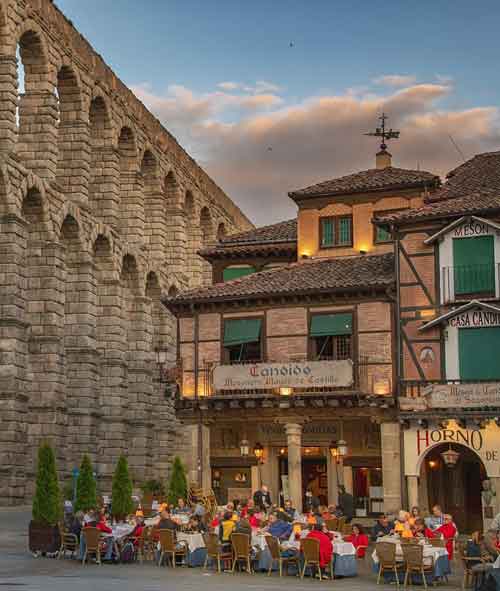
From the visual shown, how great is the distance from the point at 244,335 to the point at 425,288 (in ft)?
21.3

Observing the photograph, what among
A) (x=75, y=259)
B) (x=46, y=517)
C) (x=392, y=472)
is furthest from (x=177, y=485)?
(x=75, y=259)

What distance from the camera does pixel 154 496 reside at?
46812 mm

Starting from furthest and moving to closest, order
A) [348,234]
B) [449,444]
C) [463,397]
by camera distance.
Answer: [348,234]
[449,444]
[463,397]

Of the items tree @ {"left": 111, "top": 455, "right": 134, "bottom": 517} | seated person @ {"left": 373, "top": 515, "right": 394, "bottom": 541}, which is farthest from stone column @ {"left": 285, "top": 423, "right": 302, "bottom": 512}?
seated person @ {"left": 373, "top": 515, "right": 394, "bottom": 541}

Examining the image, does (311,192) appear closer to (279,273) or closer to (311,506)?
(279,273)

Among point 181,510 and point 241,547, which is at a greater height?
point 181,510

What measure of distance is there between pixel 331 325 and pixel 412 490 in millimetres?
6035

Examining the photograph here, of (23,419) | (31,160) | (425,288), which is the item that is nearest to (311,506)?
(425,288)

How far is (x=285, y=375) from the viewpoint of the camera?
36.6m

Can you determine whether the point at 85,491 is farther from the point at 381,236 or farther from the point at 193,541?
the point at 381,236

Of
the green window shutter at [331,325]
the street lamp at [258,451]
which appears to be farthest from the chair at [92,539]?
the street lamp at [258,451]

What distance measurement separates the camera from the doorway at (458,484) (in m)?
37.7

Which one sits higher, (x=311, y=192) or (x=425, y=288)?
(x=311, y=192)

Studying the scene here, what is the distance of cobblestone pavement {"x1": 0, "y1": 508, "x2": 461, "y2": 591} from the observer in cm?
2172
